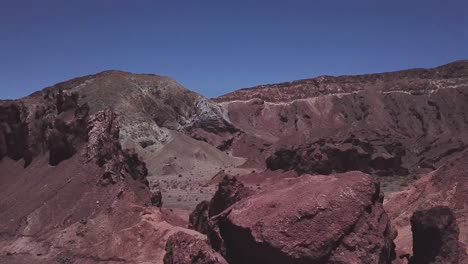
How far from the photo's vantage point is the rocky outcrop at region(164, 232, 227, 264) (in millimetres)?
10414

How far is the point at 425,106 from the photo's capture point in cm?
9812

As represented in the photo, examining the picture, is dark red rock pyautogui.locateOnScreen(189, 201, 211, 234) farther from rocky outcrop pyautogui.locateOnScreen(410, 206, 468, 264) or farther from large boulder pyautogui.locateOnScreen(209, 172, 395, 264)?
rocky outcrop pyautogui.locateOnScreen(410, 206, 468, 264)

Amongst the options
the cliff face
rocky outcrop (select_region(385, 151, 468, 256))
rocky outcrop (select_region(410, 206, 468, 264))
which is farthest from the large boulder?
the cliff face

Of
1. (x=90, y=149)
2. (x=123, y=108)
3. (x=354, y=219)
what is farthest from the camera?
(x=123, y=108)

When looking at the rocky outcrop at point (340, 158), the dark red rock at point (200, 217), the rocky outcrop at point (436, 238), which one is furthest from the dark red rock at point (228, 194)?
the rocky outcrop at point (340, 158)

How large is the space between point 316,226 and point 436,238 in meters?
2.16

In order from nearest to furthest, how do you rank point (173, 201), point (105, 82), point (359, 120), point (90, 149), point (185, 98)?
point (90, 149) < point (173, 201) < point (105, 82) < point (185, 98) < point (359, 120)

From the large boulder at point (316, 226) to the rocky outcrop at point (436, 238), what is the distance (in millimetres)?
514

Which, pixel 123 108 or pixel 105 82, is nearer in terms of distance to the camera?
pixel 123 108

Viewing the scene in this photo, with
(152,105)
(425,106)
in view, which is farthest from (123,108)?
(425,106)

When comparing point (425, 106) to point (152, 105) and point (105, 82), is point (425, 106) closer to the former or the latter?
point (152, 105)

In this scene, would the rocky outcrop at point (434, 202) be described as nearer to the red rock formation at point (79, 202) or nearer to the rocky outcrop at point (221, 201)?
the rocky outcrop at point (221, 201)

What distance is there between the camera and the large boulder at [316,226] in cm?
969

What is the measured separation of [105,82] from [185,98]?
1335 centimetres
